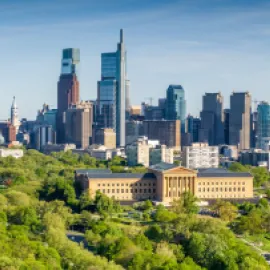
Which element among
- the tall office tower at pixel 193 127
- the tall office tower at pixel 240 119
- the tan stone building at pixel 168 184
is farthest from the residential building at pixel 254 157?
the tall office tower at pixel 193 127

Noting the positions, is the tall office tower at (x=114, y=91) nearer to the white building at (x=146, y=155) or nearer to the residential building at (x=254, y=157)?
the residential building at (x=254, y=157)

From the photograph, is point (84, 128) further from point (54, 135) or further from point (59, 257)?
point (59, 257)

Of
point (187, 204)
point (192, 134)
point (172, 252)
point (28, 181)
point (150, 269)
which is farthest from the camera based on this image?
point (192, 134)

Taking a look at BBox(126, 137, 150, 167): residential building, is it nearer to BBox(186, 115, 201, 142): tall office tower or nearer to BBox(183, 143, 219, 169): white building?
BBox(183, 143, 219, 169): white building

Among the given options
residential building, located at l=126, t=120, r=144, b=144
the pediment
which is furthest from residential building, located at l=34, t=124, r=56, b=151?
the pediment

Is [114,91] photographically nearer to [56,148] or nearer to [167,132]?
[167,132]

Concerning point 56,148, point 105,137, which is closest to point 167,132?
point 105,137

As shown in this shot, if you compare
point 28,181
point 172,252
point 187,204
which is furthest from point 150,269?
point 28,181

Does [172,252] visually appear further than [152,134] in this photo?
No
